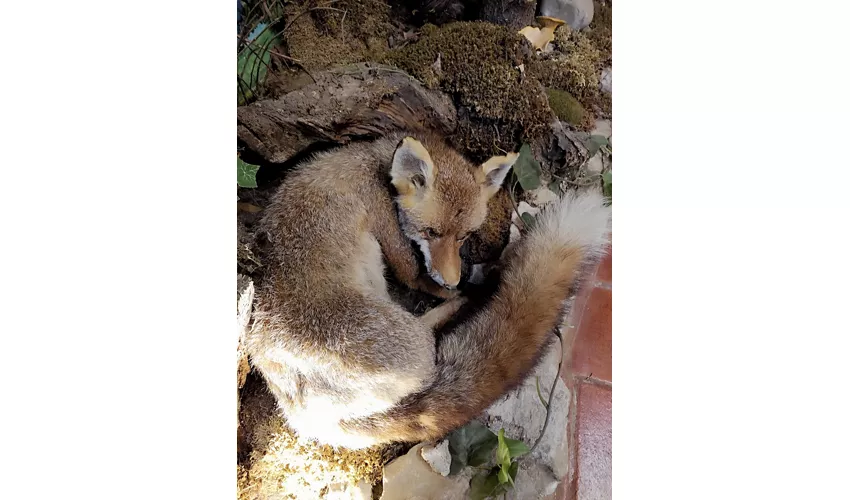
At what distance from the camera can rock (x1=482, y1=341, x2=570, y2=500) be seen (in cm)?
179

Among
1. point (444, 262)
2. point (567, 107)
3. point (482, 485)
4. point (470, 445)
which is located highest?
point (567, 107)

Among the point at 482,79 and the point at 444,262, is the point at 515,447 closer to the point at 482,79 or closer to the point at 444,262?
the point at 444,262

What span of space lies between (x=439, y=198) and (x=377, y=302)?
12.3 inches

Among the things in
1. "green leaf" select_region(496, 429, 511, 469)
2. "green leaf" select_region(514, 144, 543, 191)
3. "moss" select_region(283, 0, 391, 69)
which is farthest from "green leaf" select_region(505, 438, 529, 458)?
"moss" select_region(283, 0, 391, 69)

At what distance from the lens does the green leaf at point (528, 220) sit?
5.92ft

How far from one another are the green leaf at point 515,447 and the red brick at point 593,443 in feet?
0.59

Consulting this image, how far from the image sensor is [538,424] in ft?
5.98

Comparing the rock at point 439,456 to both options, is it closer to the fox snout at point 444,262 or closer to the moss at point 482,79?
the fox snout at point 444,262

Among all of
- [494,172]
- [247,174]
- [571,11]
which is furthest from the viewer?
[571,11]

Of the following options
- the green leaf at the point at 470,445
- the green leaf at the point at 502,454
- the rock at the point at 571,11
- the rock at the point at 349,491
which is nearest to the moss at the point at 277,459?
the rock at the point at 349,491

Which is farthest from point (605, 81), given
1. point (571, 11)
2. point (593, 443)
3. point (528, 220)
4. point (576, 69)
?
point (593, 443)
